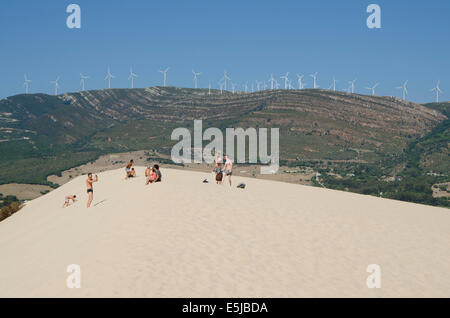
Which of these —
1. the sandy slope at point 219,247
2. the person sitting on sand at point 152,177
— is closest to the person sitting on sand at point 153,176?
the person sitting on sand at point 152,177

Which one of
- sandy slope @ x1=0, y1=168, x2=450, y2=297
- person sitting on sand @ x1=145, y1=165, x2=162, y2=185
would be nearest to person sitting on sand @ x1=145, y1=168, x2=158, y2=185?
person sitting on sand @ x1=145, y1=165, x2=162, y2=185

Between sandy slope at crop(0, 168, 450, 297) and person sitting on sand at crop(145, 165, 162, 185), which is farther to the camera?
person sitting on sand at crop(145, 165, 162, 185)

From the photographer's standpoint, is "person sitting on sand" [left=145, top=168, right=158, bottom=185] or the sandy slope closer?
the sandy slope

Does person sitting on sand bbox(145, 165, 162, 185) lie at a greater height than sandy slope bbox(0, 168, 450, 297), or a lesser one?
greater

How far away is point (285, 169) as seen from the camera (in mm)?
173125

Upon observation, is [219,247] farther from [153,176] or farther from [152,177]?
[153,176]

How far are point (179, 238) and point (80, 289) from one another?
17.5 ft

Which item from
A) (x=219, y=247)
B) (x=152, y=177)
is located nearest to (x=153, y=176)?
(x=152, y=177)

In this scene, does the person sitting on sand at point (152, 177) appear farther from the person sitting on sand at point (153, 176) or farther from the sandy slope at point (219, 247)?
the sandy slope at point (219, 247)

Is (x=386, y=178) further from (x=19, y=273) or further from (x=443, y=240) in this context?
(x=19, y=273)

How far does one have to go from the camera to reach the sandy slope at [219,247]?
1563 centimetres

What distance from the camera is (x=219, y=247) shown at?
18.9 meters

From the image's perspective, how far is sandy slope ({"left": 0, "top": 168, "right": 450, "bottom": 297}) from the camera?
15.6 metres

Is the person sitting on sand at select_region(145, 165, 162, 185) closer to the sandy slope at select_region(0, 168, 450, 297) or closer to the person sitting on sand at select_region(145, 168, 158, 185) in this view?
the person sitting on sand at select_region(145, 168, 158, 185)
